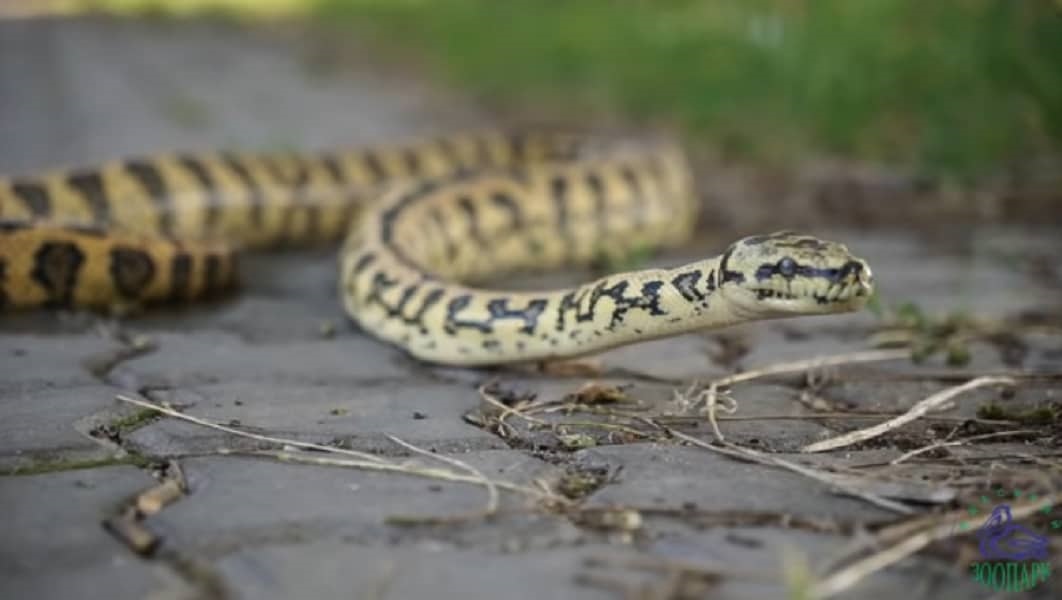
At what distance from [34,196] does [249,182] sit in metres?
1.37

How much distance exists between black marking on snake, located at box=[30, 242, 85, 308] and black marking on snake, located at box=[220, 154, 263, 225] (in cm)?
225

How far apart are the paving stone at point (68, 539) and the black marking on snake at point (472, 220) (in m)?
3.42

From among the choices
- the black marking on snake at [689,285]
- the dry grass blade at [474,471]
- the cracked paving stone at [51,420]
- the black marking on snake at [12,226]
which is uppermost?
the black marking on snake at [12,226]

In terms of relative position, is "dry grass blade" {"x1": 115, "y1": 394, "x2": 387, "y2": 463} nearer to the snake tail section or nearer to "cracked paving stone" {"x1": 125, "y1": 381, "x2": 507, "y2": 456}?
"cracked paving stone" {"x1": 125, "y1": 381, "x2": 507, "y2": 456}

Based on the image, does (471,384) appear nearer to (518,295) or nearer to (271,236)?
(518,295)

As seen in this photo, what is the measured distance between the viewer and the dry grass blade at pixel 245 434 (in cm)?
339

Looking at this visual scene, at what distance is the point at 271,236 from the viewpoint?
7.49 m

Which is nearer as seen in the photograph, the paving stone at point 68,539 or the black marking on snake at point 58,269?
the paving stone at point 68,539

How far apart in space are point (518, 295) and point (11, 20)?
14483 mm

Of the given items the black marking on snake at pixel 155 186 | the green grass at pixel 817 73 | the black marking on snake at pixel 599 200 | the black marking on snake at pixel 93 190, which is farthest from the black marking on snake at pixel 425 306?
the green grass at pixel 817 73

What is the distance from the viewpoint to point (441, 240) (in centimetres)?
629

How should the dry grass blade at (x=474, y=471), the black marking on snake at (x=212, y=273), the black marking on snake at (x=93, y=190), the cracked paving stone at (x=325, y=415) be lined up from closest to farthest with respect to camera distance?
1. the dry grass blade at (x=474, y=471)
2. the cracked paving stone at (x=325, y=415)
3. the black marking on snake at (x=212, y=273)
4. the black marking on snake at (x=93, y=190)

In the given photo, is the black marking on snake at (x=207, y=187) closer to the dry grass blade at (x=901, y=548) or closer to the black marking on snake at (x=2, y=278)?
the black marking on snake at (x=2, y=278)

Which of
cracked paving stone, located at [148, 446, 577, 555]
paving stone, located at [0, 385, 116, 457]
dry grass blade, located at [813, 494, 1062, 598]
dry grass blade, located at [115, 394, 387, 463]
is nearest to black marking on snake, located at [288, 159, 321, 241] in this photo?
paving stone, located at [0, 385, 116, 457]
